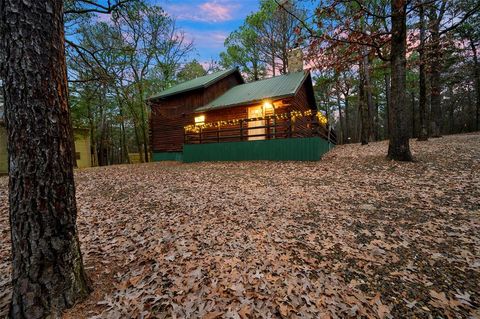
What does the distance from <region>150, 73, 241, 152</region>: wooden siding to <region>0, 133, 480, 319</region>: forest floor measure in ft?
39.0

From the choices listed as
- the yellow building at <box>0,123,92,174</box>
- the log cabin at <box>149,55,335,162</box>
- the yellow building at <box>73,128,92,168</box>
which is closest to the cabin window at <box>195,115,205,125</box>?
the log cabin at <box>149,55,335,162</box>

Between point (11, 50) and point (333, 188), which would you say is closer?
point (11, 50)

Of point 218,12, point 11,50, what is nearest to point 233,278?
point 11,50

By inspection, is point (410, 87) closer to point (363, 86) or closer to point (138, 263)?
point (363, 86)

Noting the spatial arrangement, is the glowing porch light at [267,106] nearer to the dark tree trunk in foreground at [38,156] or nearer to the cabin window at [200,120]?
the cabin window at [200,120]

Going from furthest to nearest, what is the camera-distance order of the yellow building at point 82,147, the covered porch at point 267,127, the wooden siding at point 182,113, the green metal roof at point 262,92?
the yellow building at point 82,147, the wooden siding at point 182,113, the green metal roof at point 262,92, the covered porch at point 267,127

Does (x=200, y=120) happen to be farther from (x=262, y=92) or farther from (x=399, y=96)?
(x=399, y=96)

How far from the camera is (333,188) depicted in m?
6.21

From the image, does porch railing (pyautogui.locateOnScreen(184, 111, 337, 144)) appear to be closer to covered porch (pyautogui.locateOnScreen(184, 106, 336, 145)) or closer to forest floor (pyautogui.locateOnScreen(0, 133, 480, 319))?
covered porch (pyautogui.locateOnScreen(184, 106, 336, 145))

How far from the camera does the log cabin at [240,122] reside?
11.1 m

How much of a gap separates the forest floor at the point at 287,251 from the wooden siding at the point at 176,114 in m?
11.9

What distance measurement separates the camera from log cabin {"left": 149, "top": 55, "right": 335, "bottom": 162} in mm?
11062

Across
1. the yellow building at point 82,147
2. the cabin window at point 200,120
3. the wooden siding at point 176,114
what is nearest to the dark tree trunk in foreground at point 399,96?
the cabin window at point 200,120

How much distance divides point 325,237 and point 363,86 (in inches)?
595
